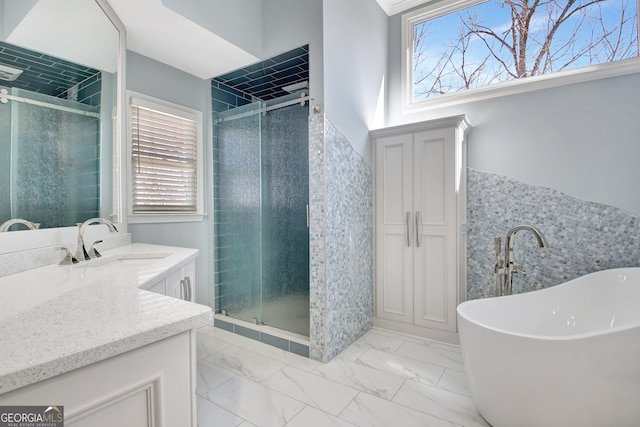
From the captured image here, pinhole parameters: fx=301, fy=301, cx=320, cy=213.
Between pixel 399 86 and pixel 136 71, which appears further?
pixel 399 86

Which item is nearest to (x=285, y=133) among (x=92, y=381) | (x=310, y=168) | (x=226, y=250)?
(x=310, y=168)

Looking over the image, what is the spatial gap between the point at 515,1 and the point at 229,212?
10.7 feet

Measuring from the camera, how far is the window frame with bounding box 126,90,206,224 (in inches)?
96.3

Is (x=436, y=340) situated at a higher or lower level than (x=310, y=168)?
lower

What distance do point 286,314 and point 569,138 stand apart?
2712mm

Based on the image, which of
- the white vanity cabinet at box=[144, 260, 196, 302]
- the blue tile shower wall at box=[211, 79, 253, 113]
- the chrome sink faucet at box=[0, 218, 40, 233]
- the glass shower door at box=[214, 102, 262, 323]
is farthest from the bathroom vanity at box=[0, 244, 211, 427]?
the blue tile shower wall at box=[211, 79, 253, 113]

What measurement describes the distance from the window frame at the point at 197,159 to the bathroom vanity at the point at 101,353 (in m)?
1.59

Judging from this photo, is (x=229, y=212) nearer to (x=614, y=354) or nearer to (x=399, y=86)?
(x=399, y=86)

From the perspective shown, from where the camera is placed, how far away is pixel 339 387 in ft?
6.30

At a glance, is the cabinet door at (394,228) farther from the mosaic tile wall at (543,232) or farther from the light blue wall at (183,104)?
the light blue wall at (183,104)

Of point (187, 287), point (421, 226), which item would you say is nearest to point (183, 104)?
point (187, 287)

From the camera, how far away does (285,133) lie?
265 centimetres

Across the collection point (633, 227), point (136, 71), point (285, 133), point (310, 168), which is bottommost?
point (633, 227)

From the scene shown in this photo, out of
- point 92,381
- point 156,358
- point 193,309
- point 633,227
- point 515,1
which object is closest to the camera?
point 92,381
